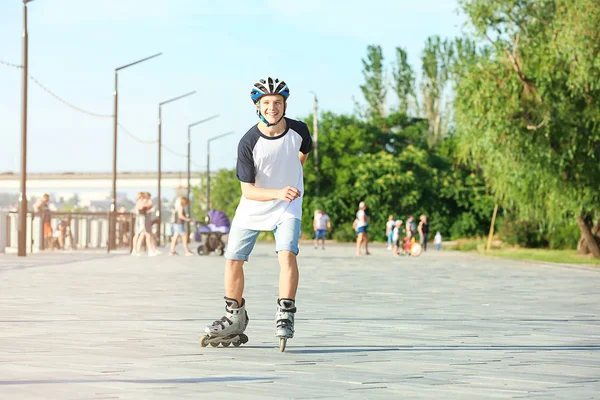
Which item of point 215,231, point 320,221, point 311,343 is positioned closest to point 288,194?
point 311,343

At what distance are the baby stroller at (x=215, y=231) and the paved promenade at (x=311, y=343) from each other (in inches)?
551

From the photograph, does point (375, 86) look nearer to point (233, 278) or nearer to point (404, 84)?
point (404, 84)

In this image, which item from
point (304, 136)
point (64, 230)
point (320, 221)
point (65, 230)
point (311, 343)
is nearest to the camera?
point (304, 136)

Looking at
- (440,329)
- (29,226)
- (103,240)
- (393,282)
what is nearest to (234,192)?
(103,240)

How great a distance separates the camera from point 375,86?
3366 inches

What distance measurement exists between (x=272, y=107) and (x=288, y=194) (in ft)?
2.28

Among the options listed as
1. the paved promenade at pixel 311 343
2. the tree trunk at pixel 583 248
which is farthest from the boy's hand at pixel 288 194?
the tree trunk at pixel 583 248

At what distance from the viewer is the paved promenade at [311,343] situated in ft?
23.0

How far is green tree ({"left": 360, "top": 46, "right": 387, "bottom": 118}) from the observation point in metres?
85.4

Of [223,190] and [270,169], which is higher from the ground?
[223,190]

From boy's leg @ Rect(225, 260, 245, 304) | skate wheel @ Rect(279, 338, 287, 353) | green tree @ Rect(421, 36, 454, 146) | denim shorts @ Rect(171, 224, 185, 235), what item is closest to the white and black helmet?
boy's leg @ Rect(225, 260, 245, 304)

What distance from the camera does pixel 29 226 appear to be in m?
36.8

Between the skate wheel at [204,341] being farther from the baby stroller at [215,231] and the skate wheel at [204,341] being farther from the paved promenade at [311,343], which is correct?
the baby stroller at [215,231]

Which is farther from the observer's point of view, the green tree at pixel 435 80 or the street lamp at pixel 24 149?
the green tree at pixel 435 80
